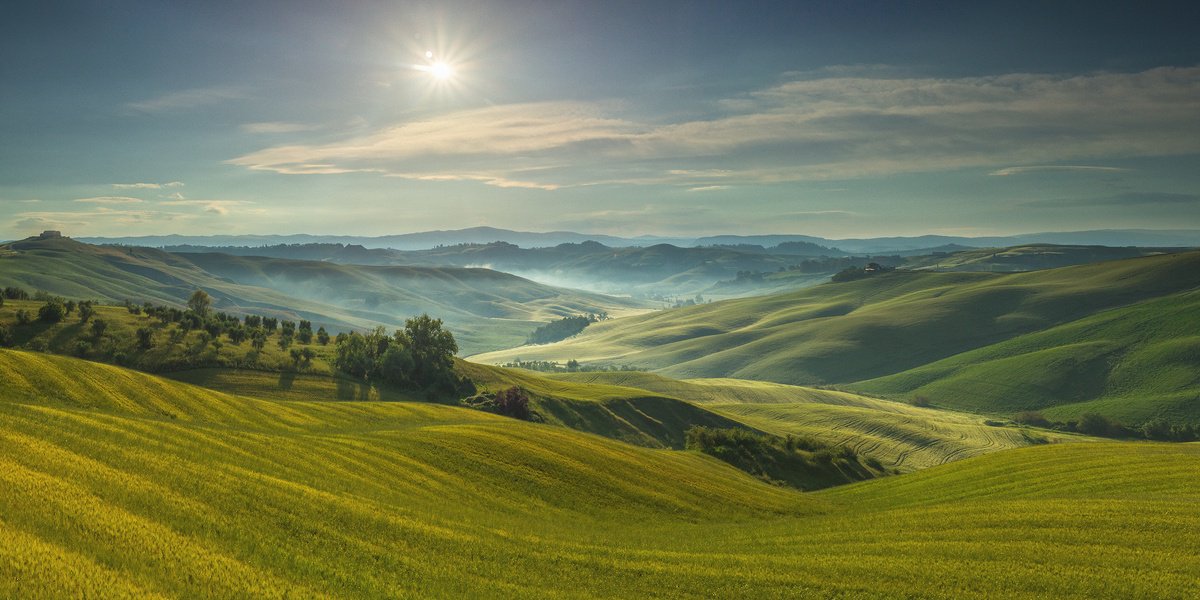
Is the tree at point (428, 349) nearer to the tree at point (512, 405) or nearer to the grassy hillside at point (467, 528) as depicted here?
the tree at point (512, 405)

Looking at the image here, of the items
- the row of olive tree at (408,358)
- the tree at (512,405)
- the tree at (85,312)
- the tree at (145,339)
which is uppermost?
the tree at (85,312)

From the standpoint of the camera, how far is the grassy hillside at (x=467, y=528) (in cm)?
1902

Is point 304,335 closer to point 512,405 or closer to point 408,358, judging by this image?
point 408,358

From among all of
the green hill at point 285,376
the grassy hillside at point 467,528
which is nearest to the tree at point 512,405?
the green hill at point 285,376

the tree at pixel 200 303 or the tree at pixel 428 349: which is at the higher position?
the tree at pixel 200 303

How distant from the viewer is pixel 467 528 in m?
30.4

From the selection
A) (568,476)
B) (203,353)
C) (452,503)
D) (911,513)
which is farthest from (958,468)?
(203,353)

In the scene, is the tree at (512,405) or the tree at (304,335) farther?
the tree at (304,335)

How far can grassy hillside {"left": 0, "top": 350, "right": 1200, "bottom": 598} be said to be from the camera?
1902cm

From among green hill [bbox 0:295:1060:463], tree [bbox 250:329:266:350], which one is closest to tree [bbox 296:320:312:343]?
green hill [bbox 0:295:1060:463]

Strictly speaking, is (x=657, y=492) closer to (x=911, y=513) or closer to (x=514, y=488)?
(x=514, y=488)

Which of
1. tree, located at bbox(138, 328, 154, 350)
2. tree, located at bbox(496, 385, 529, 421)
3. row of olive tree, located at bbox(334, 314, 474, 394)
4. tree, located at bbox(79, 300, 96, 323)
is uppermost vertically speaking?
tree, located at bbox(79, 300, 96, 323)

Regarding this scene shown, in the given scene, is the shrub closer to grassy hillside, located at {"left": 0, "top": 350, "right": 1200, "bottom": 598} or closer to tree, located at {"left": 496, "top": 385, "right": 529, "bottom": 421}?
tree, located at {"left": 496, "top": 385, "right": 529, "bottom": 421}

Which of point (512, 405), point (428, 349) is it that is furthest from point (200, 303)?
point (512, 405)
